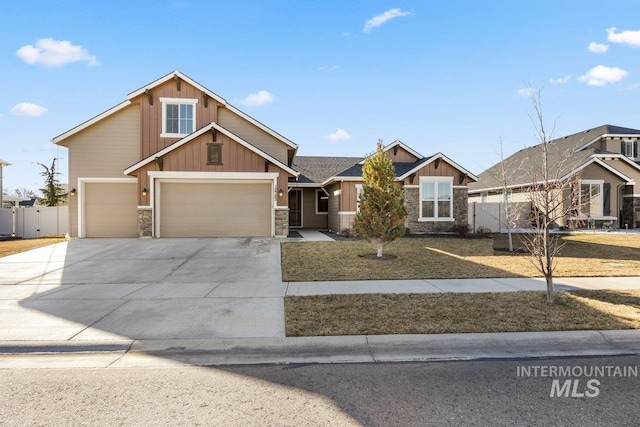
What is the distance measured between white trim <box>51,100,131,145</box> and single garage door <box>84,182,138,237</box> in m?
2.36

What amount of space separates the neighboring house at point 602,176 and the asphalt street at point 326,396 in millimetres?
19161

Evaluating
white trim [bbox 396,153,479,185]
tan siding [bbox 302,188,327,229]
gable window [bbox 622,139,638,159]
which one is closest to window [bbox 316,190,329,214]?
tan siding [bbox 302,188,327,229]

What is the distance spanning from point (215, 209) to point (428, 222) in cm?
→ 1081

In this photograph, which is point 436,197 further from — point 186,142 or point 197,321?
point 197,321

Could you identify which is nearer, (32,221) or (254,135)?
(254,135)

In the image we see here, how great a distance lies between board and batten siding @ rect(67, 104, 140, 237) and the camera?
688 inches

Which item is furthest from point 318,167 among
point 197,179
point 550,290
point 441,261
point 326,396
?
point 326,396

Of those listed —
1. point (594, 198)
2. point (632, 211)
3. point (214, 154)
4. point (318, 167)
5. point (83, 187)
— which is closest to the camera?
point (214, 154)

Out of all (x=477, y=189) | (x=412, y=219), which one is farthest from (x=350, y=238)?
(x=477, y=189)

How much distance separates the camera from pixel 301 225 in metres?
23.5

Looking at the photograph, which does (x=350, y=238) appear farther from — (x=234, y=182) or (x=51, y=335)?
(x=51, y=335)

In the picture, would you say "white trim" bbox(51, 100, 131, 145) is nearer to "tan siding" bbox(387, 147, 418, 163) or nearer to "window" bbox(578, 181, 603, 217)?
"tan siding" bbox(387, 147, 418, 163)

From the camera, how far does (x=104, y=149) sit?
17703 mm

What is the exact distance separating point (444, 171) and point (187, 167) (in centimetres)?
1284
